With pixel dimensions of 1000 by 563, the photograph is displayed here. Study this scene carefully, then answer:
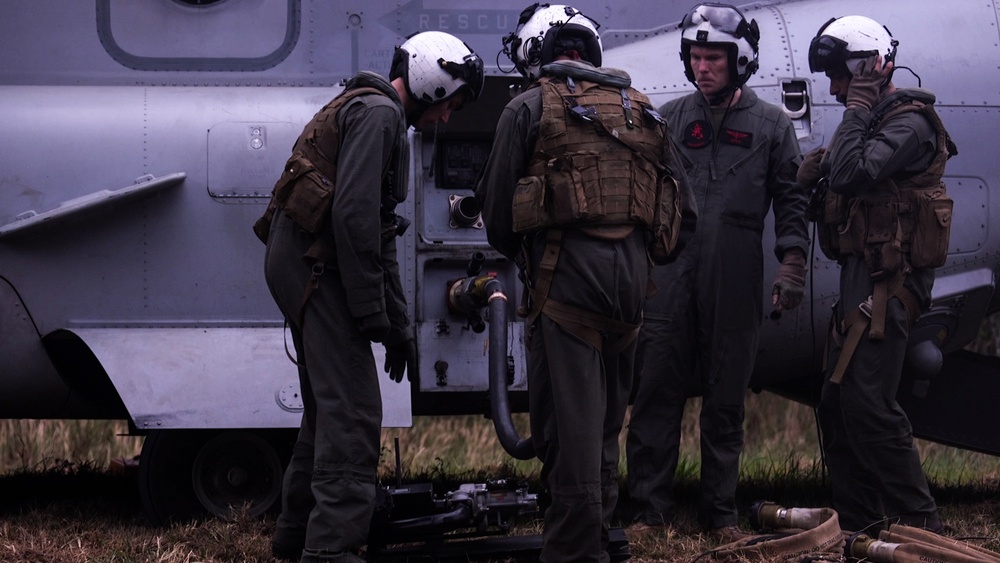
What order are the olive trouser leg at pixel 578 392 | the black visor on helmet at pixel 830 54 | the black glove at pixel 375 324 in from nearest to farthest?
the olive trouser leg at pixel 578 392 → the black glove at pixel 375 324 → the black visor on helmet at pixel 830 54

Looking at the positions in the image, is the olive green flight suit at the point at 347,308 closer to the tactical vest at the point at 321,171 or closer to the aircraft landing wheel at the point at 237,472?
the tactical vest at the point at 321,171

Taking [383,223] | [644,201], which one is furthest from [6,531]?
[644,201]

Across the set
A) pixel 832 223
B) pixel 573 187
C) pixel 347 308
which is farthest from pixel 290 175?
pixel 832 223

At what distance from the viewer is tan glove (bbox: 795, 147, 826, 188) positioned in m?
4.89

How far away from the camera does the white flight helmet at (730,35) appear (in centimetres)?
493

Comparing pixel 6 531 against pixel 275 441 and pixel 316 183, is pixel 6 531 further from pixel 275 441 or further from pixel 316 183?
pixel 316 183

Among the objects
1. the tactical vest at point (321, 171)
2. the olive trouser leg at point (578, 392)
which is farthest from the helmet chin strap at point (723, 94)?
the tactical vest at point (321, 171)

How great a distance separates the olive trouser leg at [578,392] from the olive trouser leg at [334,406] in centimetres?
58

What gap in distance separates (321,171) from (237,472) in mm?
1713

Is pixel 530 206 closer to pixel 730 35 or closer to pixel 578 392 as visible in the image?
pixel 578 392

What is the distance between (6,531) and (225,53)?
2203 millimetres

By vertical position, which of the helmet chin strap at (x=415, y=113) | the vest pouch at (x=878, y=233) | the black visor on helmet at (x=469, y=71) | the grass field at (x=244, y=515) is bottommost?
the grass field at (x=244, y=515)

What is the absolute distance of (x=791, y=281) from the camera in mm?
4922

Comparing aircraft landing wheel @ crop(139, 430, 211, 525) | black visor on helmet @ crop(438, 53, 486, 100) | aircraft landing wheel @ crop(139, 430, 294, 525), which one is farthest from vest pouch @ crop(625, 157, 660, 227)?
aircraft landing wheel @ crop(139, 430, 211, 525)
